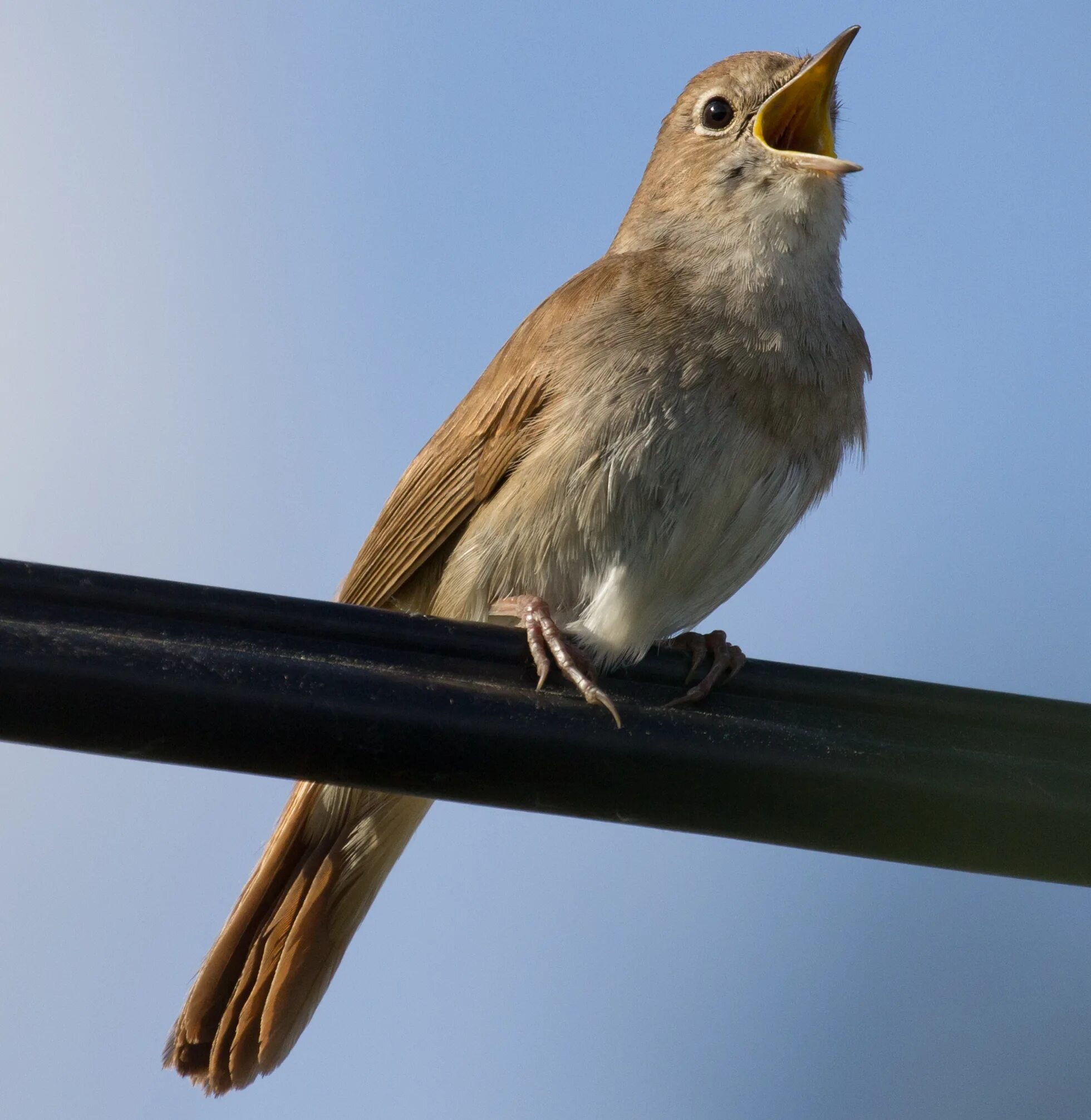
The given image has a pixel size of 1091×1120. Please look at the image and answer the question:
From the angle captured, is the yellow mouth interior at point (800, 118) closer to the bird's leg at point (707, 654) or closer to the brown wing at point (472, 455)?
the brown wing at point (472, 455)

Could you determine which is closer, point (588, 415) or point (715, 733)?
point (715, 733)

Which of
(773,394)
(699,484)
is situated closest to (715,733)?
(699,484)

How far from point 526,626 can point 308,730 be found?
1.29 meters

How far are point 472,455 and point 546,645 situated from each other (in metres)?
0.78

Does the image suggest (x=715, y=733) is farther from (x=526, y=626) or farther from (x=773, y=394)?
(x=773, y=394)

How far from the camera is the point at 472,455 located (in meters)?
3.98

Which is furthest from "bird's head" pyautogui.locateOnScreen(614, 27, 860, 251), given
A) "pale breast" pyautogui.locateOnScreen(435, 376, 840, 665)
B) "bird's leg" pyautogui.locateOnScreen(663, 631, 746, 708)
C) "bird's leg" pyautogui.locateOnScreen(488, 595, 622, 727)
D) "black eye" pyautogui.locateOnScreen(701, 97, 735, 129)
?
"bird's leg" pyautogui.locateOnScreen(488, 595, 622, 727)

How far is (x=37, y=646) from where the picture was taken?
6.89 ft

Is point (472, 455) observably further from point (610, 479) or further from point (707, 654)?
point (707, 654)

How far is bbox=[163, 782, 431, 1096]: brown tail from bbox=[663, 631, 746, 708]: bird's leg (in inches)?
33.0

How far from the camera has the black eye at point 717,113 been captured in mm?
4465

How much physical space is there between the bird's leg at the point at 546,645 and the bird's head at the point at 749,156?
1234mm

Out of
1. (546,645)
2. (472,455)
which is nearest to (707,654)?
(546,645)

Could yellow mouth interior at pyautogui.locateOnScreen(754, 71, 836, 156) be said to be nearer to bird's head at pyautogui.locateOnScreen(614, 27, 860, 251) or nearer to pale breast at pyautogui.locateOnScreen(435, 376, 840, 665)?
bird's head at pyautogui.locateOnScreen(614, 27, 860, 251)
